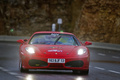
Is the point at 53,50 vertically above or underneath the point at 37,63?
above

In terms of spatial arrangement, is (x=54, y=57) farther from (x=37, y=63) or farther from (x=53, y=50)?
(x=37, y=63)

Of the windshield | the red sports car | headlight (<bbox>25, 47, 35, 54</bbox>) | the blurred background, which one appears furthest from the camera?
the blurred background

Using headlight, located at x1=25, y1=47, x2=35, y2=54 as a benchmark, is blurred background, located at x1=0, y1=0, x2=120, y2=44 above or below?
below

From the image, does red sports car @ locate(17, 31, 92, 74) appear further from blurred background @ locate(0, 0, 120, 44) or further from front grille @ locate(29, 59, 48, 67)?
blurred background @ locate(0, 0, 120, 44)

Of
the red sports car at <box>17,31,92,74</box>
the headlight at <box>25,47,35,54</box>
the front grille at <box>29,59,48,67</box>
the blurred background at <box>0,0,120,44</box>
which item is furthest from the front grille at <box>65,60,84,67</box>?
the blurred background at <box>0,0,120,44</box>

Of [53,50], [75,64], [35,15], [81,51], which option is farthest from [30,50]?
[35,15]

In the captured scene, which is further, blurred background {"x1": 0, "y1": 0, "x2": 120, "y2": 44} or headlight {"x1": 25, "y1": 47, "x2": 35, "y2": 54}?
blurred background {"x1": 0, "y1": 0, "x2": 120, "y2": 44}

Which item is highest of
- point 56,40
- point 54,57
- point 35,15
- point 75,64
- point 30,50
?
point 56,40

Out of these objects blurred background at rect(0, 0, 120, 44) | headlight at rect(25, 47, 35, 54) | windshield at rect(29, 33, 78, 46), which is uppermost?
windshield at rect(29, 33, 78, 46)

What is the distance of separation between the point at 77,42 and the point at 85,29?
111 ft

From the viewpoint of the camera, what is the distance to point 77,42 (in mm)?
11430

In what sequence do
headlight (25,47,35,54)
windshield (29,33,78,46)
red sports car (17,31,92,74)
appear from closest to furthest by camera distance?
red sports car (17,31,92,74), headlight (25,47,35,54), windshield (29,33,78,46)

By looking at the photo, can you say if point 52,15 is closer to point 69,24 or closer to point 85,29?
point 69,24

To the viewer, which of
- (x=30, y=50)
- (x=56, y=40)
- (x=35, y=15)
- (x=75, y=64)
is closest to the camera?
(x=75, y=64)
